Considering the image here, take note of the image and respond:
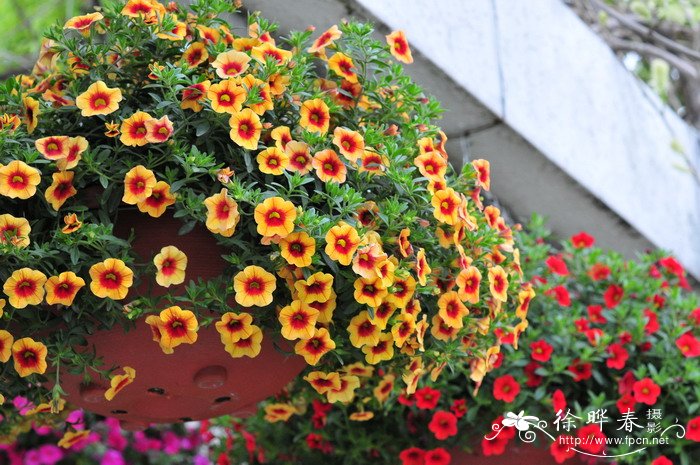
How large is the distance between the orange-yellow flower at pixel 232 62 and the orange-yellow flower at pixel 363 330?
0.36m

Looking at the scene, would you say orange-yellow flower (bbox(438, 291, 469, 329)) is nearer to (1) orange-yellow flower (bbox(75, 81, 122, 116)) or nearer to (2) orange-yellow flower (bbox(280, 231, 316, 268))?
(2) orange-yellow flower (bbox(280, 231, 316, 268))

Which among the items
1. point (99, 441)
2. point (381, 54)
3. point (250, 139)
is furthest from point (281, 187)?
point (99, 441)

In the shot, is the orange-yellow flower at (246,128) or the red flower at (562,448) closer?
the orange-yellow flower at (246,128)

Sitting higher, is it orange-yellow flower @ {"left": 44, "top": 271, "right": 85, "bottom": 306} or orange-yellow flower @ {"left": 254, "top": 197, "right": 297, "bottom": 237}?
orange-yellow flower @ {"left": 254, "top": 197, "right": 297, "bottom": 237}

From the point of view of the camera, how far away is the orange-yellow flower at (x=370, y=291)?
114cm

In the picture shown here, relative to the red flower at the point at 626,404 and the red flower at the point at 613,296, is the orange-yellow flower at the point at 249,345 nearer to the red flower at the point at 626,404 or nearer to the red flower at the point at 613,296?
the red flower at the point at 626,404

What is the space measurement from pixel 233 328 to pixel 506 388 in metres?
0.74

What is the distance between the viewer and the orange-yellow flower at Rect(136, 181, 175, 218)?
3.73ft

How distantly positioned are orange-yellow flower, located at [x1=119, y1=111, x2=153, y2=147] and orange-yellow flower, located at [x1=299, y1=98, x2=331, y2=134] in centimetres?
21

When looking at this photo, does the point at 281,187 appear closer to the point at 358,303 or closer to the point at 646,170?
the point at 358,303

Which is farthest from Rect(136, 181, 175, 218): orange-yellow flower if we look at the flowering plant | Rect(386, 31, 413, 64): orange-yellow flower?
Rect(386, 31, 413, 64): orange-yellow flower

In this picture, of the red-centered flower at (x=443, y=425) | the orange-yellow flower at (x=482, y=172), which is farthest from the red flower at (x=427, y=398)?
the orange-yellow flower at (x=482, y=172)

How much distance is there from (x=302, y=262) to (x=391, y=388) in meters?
0.52

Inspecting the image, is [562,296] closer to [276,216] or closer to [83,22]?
[276,216]
